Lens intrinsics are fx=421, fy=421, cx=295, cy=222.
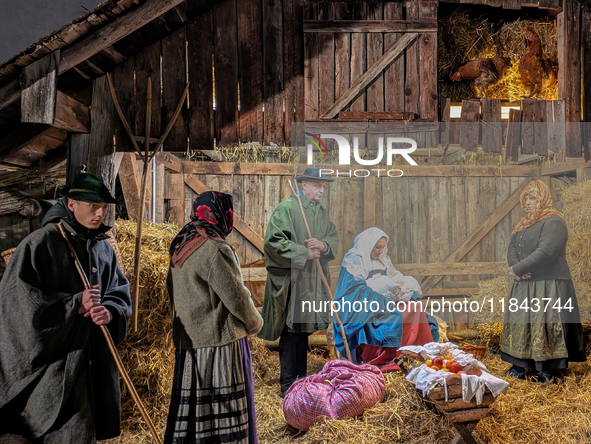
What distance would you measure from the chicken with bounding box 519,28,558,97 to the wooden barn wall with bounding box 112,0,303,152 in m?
2.26

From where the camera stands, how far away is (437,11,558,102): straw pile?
414cm

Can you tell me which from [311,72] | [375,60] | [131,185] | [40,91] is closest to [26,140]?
[40,91]

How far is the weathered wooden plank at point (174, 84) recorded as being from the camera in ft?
11.8

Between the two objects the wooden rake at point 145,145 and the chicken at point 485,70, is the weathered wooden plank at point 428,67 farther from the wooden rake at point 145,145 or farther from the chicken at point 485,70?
the wooden rake at point 145,145

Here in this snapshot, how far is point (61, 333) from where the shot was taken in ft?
8.57

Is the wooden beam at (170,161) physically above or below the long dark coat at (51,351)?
above

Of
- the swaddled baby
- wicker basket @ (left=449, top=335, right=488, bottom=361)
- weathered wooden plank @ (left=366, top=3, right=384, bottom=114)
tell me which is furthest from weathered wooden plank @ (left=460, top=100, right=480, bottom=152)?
wicker basket @ (left=449, top=335, right=488, bottom=361)

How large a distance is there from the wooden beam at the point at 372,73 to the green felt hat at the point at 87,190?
6.24ft

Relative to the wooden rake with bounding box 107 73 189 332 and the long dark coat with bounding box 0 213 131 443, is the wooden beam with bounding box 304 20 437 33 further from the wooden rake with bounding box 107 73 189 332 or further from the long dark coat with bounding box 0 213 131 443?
the long dark coat with bounding box 0 213 131 443

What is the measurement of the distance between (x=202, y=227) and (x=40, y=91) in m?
1.57

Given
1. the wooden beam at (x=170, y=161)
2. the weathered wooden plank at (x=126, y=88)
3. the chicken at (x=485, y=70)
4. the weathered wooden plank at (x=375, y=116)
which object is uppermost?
the chicken at (x=485, y=70)

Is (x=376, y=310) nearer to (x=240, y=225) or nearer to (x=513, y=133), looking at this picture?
(x=513, y=133)

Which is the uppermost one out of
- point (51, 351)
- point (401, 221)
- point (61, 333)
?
point (401, 221)

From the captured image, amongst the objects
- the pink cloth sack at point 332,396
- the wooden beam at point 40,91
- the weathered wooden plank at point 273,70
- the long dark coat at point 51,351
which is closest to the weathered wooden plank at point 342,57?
the weathered wooden plank at point 273,70
